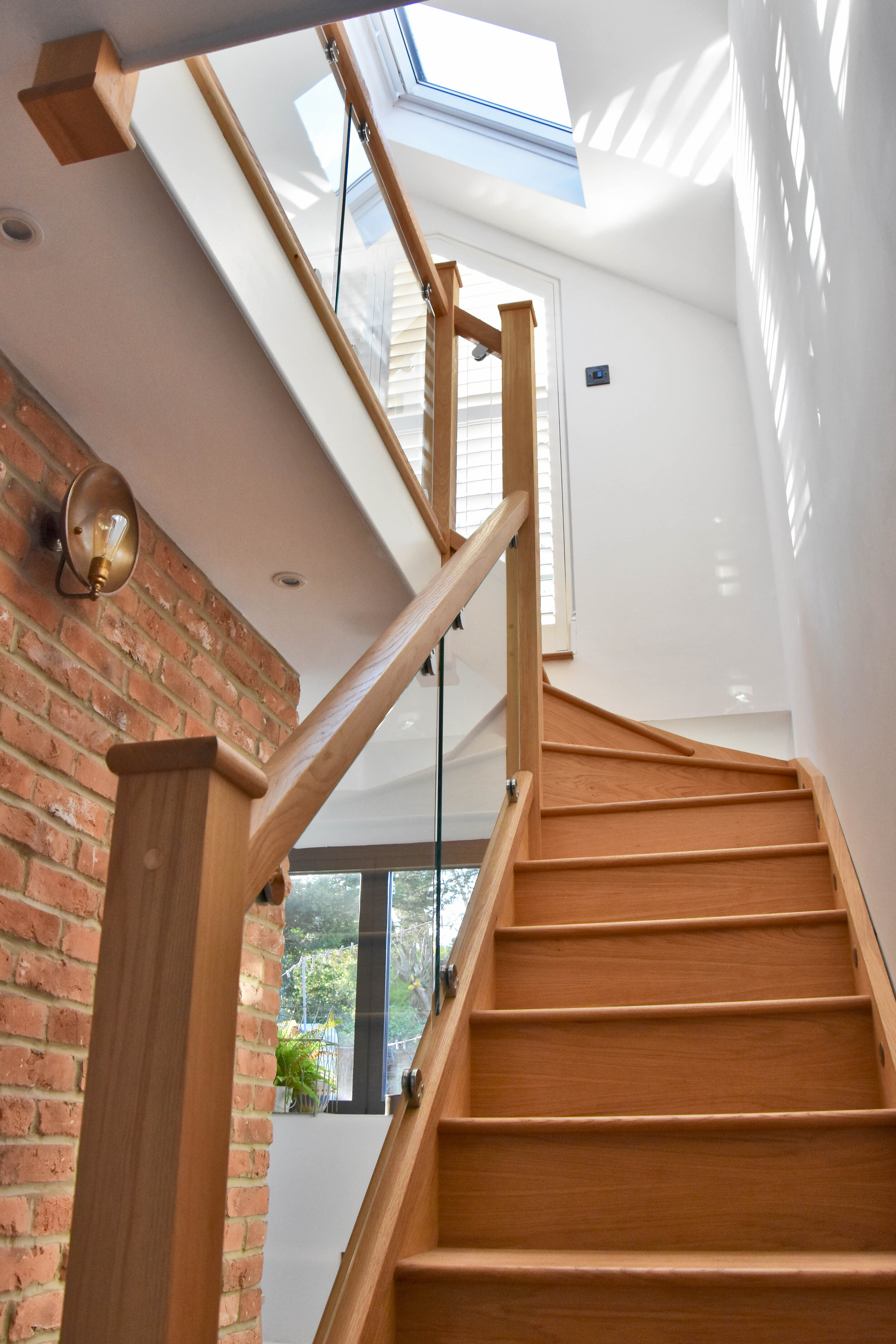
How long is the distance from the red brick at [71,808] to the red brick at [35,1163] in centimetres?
51

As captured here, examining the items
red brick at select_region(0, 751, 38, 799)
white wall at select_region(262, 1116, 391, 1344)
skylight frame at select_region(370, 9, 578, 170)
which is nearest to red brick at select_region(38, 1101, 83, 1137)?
red brick at select_region(0, 751, 38, 799)

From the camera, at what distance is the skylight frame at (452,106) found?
5.12m

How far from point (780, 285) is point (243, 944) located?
8.49 feet

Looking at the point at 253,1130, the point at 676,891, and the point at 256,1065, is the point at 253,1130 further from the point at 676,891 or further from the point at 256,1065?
the point at 676,891

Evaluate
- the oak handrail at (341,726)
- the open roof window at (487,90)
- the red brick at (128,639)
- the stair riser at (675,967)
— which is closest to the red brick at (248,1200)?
the oak handrail at (341,726)

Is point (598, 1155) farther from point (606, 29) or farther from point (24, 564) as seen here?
point (606, 29)

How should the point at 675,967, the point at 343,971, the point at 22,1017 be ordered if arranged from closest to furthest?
the point at 343,971
the point at 22,1017
the point at 675,967

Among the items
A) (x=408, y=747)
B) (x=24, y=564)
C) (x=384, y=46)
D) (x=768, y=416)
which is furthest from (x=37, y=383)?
(x=384, y=46)

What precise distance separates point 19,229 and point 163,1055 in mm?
1325

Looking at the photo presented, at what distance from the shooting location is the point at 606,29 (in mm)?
3992

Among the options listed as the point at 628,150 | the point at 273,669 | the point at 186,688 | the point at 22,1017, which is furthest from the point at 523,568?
the point at 628,150

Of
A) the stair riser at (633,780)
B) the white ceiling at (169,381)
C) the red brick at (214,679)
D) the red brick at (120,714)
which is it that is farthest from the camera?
the stair riser at (633,780)

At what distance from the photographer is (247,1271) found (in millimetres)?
1053

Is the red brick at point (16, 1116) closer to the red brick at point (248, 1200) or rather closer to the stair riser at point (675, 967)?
the red brick at point (248, 1200)
